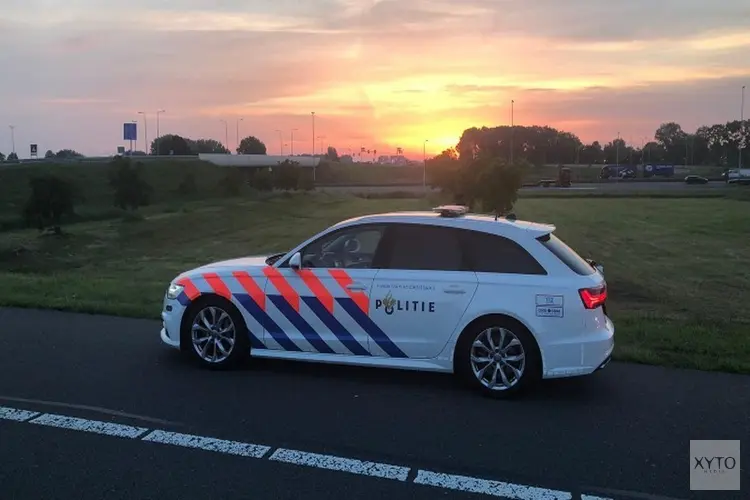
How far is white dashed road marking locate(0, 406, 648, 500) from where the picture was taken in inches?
173

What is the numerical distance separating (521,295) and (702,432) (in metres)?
1.73

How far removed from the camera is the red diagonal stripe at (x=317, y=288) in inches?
268

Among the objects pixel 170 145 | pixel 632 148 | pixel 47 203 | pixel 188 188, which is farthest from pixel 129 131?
pixel 632 148

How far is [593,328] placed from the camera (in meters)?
6.21

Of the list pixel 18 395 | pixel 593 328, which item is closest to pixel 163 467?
pixel 18 395

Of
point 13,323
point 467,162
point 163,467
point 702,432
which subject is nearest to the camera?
point 163,467

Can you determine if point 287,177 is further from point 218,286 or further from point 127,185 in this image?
point 218,286

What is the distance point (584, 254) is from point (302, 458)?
677 inches

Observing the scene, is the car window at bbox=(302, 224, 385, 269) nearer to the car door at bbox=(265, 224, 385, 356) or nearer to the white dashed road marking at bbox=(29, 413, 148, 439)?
the car door at bbox=(265, 224, 385, 356)

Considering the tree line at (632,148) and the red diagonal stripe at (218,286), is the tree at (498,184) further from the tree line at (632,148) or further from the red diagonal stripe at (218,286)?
the tree line at (632,148)

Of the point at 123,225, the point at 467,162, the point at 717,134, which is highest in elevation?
the point at 717,134

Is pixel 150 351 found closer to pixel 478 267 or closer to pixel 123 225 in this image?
pixel 478 267

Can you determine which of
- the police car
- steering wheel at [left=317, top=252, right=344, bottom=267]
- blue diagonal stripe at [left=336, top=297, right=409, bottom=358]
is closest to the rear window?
the police car

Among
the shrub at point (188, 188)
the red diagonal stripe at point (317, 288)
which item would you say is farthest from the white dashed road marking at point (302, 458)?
the shrub at point (188, 188)
